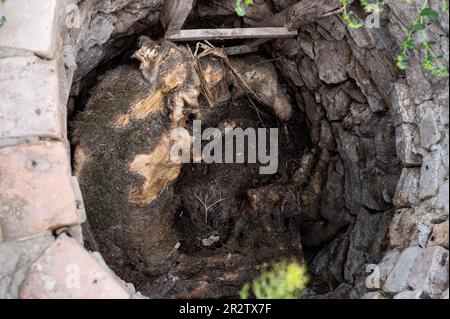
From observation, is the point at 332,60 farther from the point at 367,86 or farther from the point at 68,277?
the point at 68,277

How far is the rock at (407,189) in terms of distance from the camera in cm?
313

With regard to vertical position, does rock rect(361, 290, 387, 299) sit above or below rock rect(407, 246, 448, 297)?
below

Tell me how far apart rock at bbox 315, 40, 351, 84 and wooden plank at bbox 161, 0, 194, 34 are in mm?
988

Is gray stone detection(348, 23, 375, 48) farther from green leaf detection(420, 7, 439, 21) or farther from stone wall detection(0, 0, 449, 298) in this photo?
green leaf detection(420, 7, 439, 21)

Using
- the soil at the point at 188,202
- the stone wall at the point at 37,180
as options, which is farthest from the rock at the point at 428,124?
the stone wall at the point at 37,180

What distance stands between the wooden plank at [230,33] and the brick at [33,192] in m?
1.46

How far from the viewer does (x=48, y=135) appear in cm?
275

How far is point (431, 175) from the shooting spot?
297cm

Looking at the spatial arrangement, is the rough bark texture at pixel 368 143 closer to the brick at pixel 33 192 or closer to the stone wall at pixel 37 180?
the stone wall at pixel 37 180

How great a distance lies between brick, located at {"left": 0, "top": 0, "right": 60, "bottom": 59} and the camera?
279 cm

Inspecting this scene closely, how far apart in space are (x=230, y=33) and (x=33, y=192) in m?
1.87

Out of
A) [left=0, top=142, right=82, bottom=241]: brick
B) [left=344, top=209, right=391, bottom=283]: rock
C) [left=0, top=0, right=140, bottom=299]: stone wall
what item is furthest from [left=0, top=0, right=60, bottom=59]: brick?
[left=344, top=209, right=391, bottom=283]: rock
